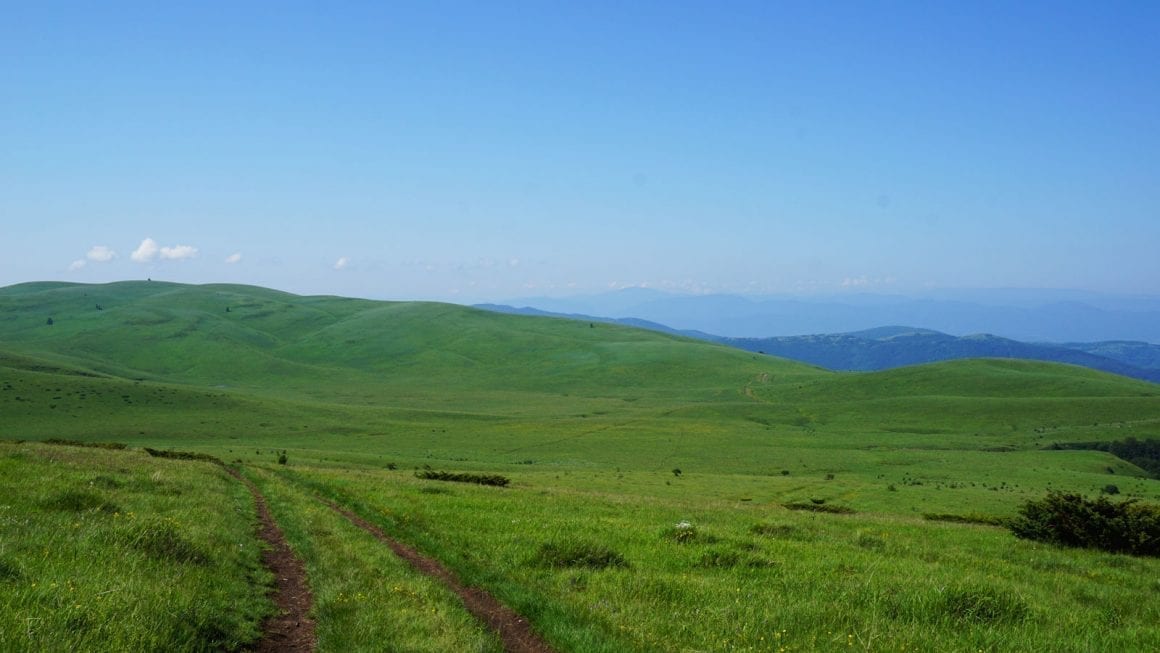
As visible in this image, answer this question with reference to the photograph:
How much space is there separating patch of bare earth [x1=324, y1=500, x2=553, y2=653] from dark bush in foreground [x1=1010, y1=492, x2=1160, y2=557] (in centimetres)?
2037

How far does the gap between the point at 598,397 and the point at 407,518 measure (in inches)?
6578

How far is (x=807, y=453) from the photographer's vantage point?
9381 centimetres

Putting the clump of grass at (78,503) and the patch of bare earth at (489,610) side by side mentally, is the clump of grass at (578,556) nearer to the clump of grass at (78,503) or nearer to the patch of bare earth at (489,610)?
the patch of bare earth at (489,610)

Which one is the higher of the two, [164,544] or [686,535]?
[164,544]

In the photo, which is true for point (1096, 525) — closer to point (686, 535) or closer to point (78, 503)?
point (686, 535)

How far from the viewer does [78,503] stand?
16953 mm

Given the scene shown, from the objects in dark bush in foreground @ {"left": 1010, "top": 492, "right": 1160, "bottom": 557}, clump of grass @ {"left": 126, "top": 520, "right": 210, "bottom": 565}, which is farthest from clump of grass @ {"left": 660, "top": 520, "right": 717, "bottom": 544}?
dark bush in foreground @ {"left": 1010, "top": 492, "right": 1160, "bottom": 557}

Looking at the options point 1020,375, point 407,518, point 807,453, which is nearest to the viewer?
point 407,518

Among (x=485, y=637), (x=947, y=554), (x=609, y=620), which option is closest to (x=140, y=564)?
(x=485, y=637)

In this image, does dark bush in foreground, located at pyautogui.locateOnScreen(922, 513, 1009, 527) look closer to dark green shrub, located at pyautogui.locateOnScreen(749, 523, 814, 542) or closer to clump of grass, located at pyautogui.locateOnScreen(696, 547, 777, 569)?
dark green shrub, located at pyautogui.locateOnScreen(749, 523, 814, 542)

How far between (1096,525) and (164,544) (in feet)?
85.0

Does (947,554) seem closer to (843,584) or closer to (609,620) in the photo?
(843,584)

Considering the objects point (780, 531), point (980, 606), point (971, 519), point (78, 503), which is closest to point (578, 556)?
point (980, 606)

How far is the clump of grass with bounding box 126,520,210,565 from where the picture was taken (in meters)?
12.7
